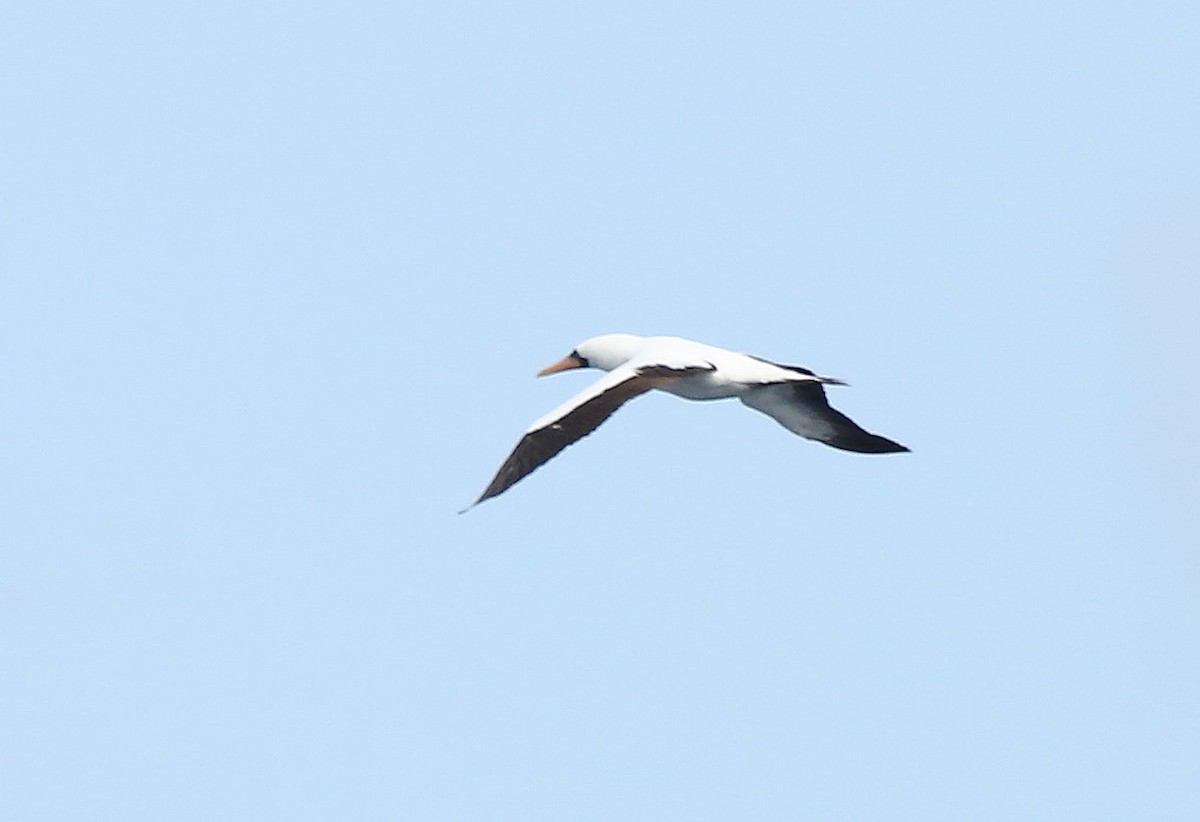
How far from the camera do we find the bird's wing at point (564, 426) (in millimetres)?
24562

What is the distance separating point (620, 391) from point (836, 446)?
207 inches

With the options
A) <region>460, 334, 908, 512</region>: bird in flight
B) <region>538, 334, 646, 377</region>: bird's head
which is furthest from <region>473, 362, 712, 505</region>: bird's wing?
<region>538, 334, 646, 377</region>: bird's head

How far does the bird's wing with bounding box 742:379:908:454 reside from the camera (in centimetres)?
2923

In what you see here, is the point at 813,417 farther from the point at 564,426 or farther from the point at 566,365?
the point at 564,426

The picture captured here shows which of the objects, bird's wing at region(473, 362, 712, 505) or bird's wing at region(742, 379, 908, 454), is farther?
bird's wing at region(742, 379, 908, 454)

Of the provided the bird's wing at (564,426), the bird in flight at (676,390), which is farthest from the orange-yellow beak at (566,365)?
the bird's wing at (564,426)

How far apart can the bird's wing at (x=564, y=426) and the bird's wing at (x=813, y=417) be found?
359 cm

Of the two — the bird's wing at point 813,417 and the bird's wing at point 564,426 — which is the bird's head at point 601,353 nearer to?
the bird's wing at point 813,417

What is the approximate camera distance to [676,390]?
90.9ft

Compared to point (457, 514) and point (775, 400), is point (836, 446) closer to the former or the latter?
point (775, 400)

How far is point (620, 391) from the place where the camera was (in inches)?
1009

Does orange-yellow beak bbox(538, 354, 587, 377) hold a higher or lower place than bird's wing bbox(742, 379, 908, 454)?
higher

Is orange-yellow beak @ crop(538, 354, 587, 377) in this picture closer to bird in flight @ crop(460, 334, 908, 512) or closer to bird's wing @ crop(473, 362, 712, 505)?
bird in flight @ crop(460, 334, 908, 512)

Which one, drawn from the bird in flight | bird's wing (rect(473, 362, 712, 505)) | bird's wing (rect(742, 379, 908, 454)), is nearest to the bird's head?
the bird in flight
